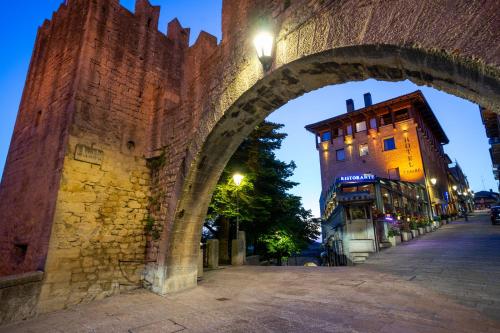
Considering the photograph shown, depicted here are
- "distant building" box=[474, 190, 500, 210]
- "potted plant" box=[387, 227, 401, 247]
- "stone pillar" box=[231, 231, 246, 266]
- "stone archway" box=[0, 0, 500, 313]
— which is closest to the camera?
"stone archway" box=[0, 0, 500, 313]

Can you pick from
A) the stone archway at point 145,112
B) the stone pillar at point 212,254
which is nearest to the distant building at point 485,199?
the stone pillar at point 212,254

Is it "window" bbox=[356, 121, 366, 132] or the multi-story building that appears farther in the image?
"window" bbox=[356, 121, 366, 132]

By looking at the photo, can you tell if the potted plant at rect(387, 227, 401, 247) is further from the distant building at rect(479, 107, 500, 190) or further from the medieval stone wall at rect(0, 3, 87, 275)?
the medieval stone wall at rect(0, 3, 87, 275)

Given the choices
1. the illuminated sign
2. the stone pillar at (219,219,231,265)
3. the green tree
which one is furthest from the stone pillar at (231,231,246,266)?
the illuminated sign

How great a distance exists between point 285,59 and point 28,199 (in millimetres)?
6446

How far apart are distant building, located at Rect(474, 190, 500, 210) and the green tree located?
5856 centimetres

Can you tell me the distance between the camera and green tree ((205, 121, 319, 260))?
9.08m

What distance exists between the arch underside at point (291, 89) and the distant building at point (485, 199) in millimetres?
65758

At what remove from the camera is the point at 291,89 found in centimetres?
384

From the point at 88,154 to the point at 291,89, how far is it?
4.64 m

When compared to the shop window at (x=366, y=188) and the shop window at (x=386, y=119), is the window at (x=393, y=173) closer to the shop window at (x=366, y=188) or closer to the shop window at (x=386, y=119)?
the shop window at (x=386, y=119)

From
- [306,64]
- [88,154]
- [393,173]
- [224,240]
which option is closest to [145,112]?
[88,154]

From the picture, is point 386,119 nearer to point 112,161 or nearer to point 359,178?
point 359,178

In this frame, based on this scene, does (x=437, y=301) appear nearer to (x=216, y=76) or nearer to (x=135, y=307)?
(x=135, y=307)
